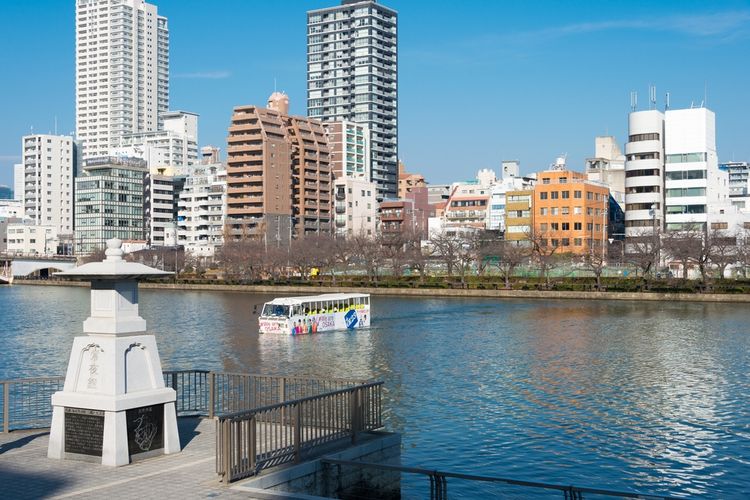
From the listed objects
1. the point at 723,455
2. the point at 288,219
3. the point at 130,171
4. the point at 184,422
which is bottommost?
the point at 723,455

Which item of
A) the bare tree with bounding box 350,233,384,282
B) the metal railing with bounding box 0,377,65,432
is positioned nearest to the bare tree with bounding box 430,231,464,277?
the bare tree with bounding box 350,233,384,282

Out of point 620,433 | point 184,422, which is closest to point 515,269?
point 620,433

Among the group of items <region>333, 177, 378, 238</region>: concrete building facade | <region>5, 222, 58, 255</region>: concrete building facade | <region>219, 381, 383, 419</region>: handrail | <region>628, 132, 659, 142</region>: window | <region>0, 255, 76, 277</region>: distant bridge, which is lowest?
<region>219, 381, 383, 419</region>: handrail

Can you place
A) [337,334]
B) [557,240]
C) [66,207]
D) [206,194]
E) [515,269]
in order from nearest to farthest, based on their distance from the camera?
[337,334] → [515,269] → [557,240] → [206,194] → [66,207]

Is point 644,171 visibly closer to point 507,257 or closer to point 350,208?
point 507,257

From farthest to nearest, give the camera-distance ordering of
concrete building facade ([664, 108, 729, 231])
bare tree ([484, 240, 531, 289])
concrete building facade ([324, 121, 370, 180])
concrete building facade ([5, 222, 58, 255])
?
concrete building facade ([324, 121, 370, 180]), concrete building facade ([5, 222, 58, 255]), concrete building facade ([664, 108, 729, 231]), bare tree ([484, 240, 531, 289])

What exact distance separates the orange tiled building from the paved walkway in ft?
302

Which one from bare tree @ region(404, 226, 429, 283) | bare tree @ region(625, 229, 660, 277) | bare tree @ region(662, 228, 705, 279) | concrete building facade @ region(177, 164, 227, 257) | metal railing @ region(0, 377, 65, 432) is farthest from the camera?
concrete building facade @ region(177, 164, 227, 257)

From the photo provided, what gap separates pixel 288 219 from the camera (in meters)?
142

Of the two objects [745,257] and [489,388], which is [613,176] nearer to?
[745,257]

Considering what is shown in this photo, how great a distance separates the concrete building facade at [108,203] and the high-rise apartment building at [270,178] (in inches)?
1328

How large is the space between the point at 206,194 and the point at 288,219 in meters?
17.9

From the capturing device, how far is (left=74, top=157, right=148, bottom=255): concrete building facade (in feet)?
540

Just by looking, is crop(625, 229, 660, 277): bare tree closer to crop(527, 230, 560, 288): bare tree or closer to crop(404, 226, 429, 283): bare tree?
crop(527, 230, 560, 288): bare tree
